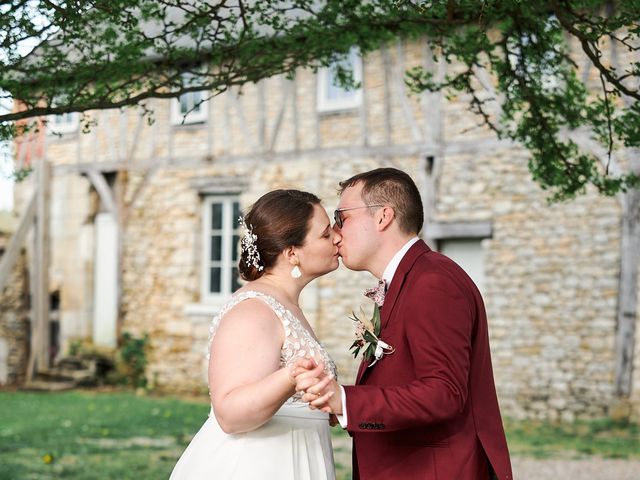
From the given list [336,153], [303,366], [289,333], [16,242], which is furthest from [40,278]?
[303,366]

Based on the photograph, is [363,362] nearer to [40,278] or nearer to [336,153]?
[336,153]

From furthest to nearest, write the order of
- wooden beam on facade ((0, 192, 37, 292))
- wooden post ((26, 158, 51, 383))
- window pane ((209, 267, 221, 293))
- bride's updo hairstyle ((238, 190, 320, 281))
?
wooden post ((26, 158, 51, 383))
wooden beam on facade ((0, 192, 37, 292))
window pane ((209, 267, 221, 293))
bride's updo hairstyle ((238, 190, 320, 281))

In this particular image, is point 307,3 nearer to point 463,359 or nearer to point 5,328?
point 463,359

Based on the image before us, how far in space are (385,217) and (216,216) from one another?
1157 cm

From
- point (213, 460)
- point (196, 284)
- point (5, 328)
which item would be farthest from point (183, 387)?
point (213, 460)

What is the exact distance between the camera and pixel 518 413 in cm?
1141

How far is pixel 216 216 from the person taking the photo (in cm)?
1447

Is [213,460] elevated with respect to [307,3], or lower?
lower

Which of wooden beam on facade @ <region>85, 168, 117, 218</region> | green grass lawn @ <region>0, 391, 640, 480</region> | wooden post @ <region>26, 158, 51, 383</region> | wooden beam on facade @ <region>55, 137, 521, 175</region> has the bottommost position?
green grass lawn @ <region>0, 391, 640, 480</region>

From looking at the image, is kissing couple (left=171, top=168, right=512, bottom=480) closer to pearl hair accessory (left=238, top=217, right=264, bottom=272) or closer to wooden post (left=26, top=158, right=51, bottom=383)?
pearl hair accessory (left=238, top=217, right=264, bottom=272)

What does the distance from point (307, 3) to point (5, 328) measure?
1236 cm

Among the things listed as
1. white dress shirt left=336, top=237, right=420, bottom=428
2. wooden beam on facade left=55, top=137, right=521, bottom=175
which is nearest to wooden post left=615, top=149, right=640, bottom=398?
wooden beam on facade left=55, top=137, right=521, bottom=175

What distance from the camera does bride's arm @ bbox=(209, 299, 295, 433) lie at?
111 inches

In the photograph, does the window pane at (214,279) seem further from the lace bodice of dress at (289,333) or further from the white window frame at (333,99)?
the lace bodice of dress at (289,333)
